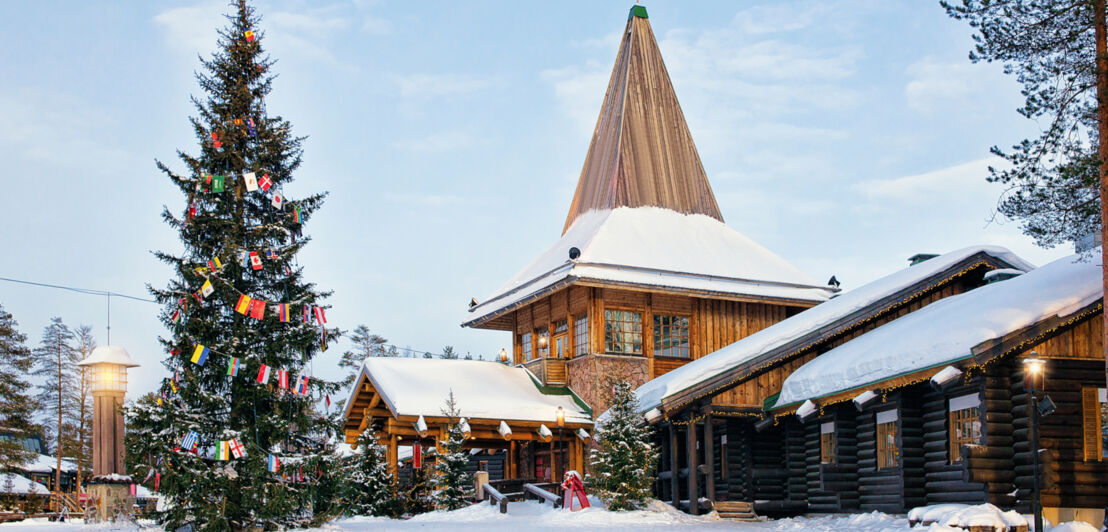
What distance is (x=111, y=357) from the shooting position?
21.7 m

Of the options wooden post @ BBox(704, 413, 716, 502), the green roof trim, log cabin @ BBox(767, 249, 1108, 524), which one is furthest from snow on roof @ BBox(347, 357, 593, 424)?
log cabin @ BBox(767, 249, 1108, 524)

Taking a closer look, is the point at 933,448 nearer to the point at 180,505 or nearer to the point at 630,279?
the point at 630,279

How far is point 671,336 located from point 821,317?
22.5 feet

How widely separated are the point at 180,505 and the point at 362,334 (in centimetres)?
4706

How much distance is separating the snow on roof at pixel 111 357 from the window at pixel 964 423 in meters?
15.7

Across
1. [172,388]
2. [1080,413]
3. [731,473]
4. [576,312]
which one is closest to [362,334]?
[576,312]

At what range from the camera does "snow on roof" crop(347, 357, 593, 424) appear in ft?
90.1

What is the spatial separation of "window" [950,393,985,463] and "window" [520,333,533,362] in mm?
16255

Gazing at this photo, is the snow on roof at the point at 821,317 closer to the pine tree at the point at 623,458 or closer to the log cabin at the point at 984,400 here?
the pine tree at the point at 623,458

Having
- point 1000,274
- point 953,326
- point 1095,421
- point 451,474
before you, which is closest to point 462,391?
point 451,474

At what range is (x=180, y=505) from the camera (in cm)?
1877

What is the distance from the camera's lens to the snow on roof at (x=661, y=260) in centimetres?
3008

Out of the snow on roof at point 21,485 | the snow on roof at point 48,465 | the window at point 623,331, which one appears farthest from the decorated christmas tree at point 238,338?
the snow on roof at point 48,465

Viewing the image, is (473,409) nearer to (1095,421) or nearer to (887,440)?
(887,440)
